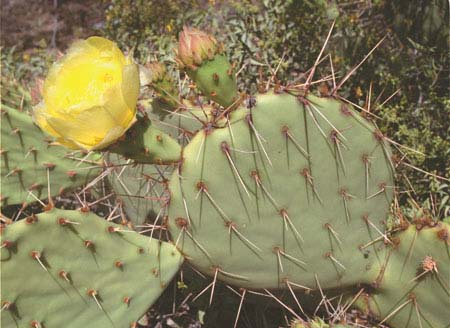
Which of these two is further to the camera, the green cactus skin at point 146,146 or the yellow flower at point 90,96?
the green cactus skin at point 146,146

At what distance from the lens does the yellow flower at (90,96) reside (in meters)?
1.26

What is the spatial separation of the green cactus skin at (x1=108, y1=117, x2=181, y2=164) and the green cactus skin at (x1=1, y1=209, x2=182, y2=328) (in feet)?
0.60

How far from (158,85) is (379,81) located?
45.4 inches

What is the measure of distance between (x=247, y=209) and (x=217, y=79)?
287 mm

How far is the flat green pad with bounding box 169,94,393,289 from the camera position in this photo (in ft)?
4.53

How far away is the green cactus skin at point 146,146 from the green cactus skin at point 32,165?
69 cm

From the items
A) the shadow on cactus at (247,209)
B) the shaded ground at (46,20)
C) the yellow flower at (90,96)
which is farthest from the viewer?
the shaded ground at (46,20)

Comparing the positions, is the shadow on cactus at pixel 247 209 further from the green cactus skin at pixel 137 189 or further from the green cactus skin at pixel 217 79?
the green cactus skin at pixel 137 189

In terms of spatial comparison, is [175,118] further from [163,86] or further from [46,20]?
[46,20]

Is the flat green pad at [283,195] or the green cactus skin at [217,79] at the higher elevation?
the green cactus skin at [217,79]

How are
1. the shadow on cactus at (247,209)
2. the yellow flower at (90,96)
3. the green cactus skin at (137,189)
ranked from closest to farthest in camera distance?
the yellow flower at (90,96) → the shadow on cactus at (247,209) → the green cactus skin at (137,189)

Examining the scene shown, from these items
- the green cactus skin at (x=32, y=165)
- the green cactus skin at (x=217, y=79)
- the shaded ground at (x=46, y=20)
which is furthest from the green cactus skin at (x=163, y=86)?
the shaded ground at (x=46, y=20)

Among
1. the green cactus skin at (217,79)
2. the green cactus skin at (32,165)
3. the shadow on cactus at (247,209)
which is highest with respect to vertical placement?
the green cactus skin at (217,79)

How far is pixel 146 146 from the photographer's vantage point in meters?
1.39
